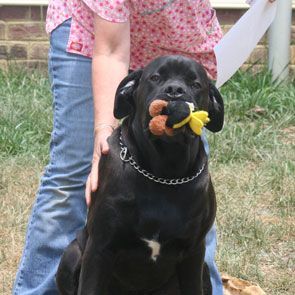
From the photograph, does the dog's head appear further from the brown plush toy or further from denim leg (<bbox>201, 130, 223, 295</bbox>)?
denim leg (<bbox>201, 130, 223, 295</bbox>)

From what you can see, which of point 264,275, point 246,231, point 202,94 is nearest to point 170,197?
point 202,94

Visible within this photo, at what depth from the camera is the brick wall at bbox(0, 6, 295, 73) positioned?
296 inches

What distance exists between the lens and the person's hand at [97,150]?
337 centimetres

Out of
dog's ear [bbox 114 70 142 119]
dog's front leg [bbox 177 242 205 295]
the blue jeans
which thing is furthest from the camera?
the blue jeans

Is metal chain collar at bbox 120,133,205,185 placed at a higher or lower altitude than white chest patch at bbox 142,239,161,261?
higher

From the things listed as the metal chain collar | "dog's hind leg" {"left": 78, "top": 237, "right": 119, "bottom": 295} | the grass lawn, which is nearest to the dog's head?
the metal chain collar

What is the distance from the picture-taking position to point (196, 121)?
116 inches

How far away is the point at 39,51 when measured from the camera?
7586 millimetres

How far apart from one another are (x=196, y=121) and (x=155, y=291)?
0.99 m

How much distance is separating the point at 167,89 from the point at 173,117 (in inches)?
7.2

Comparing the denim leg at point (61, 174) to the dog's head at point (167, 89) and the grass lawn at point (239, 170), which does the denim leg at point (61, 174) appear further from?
the grass lawn at point (239, 170)

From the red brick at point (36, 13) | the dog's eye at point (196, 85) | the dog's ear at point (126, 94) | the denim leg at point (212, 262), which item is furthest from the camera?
the red brick at point (36, 13)

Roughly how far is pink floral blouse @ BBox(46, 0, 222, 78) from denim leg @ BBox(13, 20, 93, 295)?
0.24ft

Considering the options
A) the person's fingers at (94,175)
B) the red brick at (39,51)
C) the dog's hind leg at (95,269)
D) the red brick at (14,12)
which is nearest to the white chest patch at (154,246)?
the dog's hind leg at (95,269)
